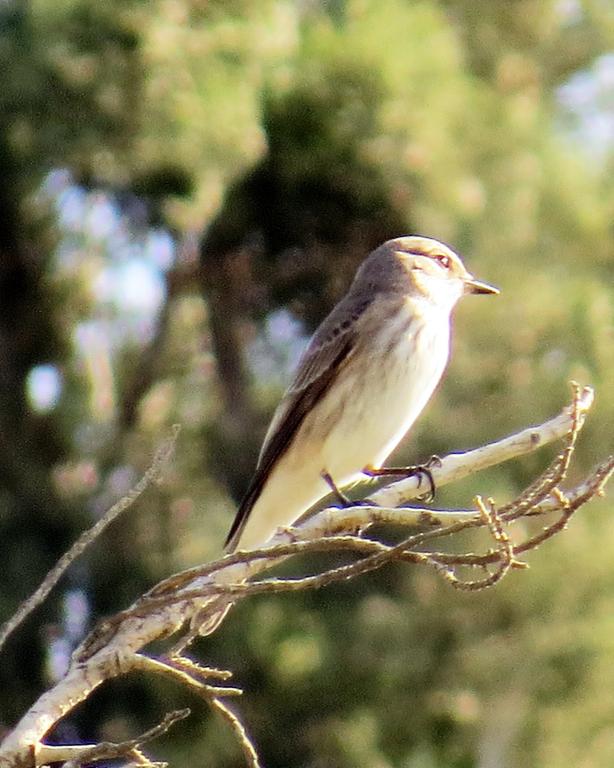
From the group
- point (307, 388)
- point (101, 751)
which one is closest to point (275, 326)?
point (307, 388)

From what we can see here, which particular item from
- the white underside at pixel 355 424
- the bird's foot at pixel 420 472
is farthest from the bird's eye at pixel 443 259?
the bird's foot at pixel 420 472

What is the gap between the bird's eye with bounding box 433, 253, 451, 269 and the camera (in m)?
6.06

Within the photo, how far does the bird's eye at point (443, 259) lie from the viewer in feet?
19.9

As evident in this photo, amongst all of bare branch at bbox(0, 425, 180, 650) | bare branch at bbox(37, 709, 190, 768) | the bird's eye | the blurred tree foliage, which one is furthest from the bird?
the blurred tree foliage

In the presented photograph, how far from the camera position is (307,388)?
555 centimetres

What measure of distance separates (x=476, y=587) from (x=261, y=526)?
2558 millimetres

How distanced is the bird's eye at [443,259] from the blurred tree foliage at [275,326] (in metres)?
2.99

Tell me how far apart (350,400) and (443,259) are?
40.3 inches

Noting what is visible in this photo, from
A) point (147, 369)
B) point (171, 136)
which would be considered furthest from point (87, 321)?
point (171, 136)

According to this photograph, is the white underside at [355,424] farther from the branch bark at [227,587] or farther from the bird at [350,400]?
the branch bark at [227,587]

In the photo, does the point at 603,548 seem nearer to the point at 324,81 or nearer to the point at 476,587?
the point at 324,81

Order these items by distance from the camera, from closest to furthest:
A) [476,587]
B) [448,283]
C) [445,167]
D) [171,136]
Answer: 1. [476,587]
2. [448,283]
3. [171,136]
4. [445,167]

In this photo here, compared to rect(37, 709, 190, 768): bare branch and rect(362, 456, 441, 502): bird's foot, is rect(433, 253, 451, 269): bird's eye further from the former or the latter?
rect(37, 709, 190, 768): bare branch

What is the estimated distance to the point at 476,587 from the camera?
9.45 feet
